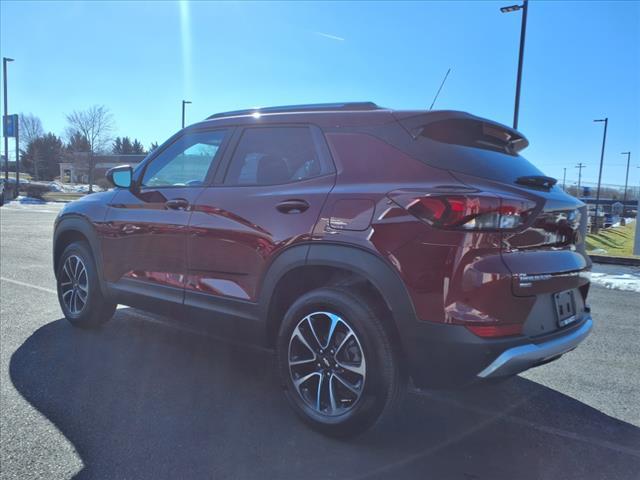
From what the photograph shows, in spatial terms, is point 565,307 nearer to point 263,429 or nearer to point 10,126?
point 263,429

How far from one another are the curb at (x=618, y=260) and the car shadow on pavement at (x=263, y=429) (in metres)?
8.47

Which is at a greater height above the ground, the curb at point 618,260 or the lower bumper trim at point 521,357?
the lower bumper trim at point 521,357

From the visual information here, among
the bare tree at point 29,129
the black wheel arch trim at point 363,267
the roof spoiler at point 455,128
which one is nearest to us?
the black wheel arch trim at point 363,267

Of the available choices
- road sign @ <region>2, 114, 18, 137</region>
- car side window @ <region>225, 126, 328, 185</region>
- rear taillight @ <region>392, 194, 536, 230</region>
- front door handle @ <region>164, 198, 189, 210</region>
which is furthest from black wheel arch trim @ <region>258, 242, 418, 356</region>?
road sign @ <region>2, 114, 18, 137</region>

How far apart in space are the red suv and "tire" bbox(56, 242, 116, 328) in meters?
1.08

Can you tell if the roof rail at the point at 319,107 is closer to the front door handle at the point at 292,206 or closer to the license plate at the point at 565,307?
the front door handle at the point at 292,206

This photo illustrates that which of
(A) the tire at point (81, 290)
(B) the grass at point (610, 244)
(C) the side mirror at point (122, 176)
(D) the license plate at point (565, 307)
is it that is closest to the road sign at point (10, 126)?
(A) the tire at point (81, 290)

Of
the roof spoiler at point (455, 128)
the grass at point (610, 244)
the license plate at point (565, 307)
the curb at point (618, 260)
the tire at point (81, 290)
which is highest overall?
the roof spoiler at point (455, 128)

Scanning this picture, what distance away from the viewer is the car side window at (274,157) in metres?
3.03

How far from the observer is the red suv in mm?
2350

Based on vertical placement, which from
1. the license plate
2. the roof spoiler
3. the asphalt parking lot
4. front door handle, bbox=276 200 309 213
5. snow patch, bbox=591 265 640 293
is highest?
Answer: the roof spoiler

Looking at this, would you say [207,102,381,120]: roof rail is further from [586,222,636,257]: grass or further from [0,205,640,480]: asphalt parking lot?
[586,222,636,257]: grass

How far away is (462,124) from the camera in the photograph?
9.28ft

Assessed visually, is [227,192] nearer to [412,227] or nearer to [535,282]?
[412,227]
